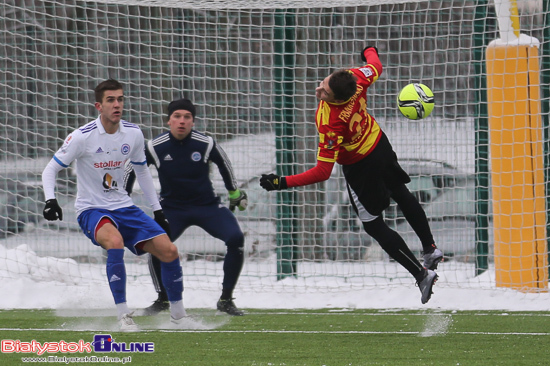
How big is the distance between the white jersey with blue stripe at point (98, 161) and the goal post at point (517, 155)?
391cm

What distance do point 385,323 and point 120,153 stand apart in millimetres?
2600

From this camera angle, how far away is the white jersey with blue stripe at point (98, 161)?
6.59 metres

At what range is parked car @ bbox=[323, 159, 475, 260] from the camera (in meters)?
9.38

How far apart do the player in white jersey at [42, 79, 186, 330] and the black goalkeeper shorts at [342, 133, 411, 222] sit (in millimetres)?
1493

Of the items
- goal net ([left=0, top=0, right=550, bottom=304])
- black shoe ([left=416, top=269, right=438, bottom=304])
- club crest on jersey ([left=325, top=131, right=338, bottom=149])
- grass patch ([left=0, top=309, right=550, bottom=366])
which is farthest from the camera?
goal net ([left=0, top=0, right=550, bottom=304])

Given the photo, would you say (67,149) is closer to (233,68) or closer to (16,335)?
(16,335)

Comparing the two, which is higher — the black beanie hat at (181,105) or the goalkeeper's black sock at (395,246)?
the black beanie hat at (181,105)

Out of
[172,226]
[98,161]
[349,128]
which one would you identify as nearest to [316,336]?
[349,128]

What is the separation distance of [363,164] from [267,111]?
11.7 feet

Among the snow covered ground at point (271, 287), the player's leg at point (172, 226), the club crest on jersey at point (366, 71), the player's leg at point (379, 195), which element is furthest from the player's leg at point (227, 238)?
the club crest on jersey at point (366, 71)

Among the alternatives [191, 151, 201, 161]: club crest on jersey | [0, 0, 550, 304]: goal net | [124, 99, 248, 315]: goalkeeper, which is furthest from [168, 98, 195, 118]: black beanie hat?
[0, 0, 550, 304]: goal net

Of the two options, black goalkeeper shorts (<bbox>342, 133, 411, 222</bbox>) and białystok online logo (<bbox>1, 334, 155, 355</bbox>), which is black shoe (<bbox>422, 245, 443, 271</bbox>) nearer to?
black goalkeeper shorts (<bbox>342, 133, 411, 222</bbox>)

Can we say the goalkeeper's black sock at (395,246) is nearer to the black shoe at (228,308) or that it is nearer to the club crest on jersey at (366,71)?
the club crest on jersey at (366,71)

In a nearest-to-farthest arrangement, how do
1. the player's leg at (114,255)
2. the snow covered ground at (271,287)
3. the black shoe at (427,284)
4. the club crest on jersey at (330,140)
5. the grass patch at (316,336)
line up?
1. the grass patch at (316,336)
2. the club crest on jersey at (330,140)
3. the black shoe at (427,284)
4. the player's leg at (114,255)
5. the snow covered ground at (271,287)
